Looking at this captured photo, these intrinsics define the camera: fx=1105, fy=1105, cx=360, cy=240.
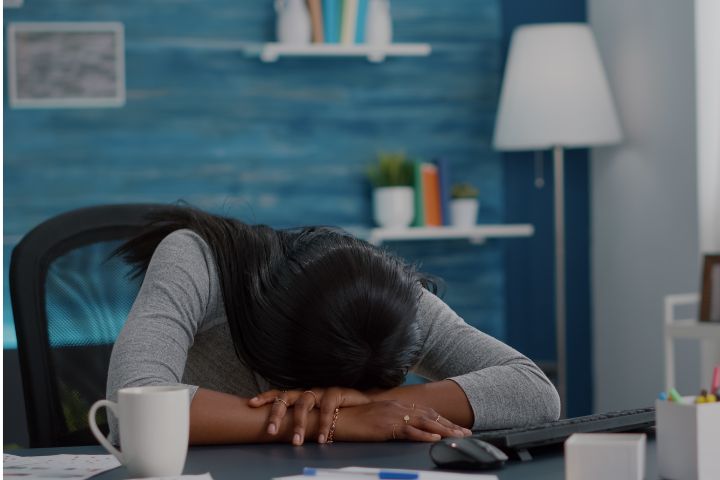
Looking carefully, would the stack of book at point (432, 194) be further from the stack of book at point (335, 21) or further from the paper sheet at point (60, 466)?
the paper sheet at point (60, 466)

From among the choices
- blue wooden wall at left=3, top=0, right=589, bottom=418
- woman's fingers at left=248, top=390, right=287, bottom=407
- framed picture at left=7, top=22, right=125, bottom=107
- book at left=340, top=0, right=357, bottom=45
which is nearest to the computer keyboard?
woman's fingers at left=248, top=390, right=287, bottom=407

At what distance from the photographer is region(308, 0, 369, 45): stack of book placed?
3.75 m

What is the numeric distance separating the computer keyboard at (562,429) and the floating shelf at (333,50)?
2.55 m

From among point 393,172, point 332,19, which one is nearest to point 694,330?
point 393,172

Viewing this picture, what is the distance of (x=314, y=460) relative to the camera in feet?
3.86

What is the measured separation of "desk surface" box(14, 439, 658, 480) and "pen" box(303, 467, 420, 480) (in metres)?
0.05

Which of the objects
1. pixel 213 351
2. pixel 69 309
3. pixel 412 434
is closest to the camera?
pixel 412 434

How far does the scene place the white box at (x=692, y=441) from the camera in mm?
969

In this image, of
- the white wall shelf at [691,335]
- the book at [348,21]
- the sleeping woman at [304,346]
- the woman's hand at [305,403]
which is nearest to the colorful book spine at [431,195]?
the book at [348,21]

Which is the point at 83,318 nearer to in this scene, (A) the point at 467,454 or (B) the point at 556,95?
(A) the point at 467,454

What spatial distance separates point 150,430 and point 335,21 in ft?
9.50

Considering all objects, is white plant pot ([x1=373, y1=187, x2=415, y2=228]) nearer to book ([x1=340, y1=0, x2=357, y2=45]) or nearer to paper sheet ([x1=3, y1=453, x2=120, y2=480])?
book ([x1=340, y1=0, x2=357, y2=45])

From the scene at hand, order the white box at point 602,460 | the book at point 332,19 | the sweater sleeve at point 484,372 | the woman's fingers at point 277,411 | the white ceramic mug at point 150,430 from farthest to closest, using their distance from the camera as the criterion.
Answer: the book at point 332,19 → the sweater sleeve at point 484,372 → the woman's fingers at point 277,411 → the white ceramic mug at point 150,430 → the white box at point 602,460

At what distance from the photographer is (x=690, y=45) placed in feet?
11.6
